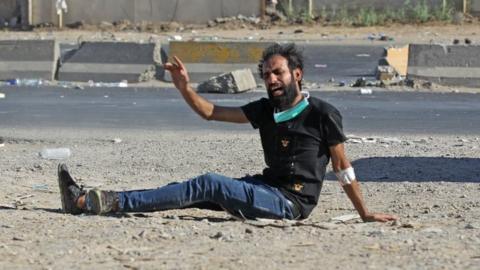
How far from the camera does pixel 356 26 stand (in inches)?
1404

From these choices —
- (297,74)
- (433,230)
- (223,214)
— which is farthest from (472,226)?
(223,214)

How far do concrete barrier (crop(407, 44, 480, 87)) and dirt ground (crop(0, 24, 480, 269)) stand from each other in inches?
194

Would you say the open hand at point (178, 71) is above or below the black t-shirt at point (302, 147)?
above

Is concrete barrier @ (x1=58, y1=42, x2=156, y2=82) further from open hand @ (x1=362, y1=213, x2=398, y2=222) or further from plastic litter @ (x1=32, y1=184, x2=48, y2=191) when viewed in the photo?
open hand @ (x1=362, y1=213, x2=398, y2=222)

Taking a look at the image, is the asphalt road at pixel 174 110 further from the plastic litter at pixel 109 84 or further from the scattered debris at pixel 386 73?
the scattered debris at pixel 386 73

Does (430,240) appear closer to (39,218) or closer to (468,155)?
(39,218)

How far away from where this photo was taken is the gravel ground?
6.29m

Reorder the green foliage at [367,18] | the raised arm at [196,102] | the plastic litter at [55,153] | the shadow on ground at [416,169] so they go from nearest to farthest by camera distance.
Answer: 1. the raised arm at [196,102]
2. the shadow on ground at [416,169]
3. the plastic litter at [55,153]
4. the green foliage at [367,18]

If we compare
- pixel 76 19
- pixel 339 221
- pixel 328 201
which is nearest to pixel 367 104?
pixel 328 201

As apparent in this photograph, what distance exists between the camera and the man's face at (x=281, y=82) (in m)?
7.57

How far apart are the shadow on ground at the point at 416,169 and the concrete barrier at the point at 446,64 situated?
7.29 metres

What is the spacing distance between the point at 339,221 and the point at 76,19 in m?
30.9

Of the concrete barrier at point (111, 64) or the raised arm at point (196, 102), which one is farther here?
the concrete barrier at point (111, 64)

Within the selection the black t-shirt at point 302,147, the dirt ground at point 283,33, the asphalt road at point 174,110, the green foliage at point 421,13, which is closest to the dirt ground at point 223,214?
the black t-shirt at point 302,147
